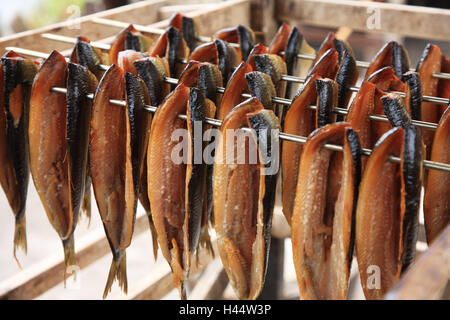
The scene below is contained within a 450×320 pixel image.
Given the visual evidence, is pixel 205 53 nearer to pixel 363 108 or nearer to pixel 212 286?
pixel 363 108

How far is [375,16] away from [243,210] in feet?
4.57

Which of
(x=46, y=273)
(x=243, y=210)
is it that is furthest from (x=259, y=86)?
(x=46, y=273)

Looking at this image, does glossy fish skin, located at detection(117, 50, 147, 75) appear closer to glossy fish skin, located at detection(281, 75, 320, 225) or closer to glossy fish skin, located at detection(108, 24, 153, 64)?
glossy fish skin, located at detection(108, 24, 153, 64)

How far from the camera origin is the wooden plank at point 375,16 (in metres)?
2.19

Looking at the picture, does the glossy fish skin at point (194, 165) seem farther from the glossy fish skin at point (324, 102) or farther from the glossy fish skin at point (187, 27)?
the glossy fish skin at point (187, 27)

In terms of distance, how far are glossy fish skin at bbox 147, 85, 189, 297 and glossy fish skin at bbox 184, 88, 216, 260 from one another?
0.06m

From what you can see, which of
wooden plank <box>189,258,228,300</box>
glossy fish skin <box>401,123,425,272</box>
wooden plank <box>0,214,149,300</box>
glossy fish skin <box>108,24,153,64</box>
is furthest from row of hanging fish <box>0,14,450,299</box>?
wooden plank <box>189,258,228,300</box>

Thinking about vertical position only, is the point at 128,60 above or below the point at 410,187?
above

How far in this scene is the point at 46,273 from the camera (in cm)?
211

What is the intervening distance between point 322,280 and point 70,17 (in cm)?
143

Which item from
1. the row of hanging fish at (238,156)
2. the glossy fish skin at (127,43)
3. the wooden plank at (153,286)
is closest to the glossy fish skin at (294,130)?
the row of hanging fish at (238,156)

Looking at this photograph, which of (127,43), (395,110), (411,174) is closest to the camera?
(411,174)

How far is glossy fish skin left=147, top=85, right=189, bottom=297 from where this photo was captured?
1.25m
